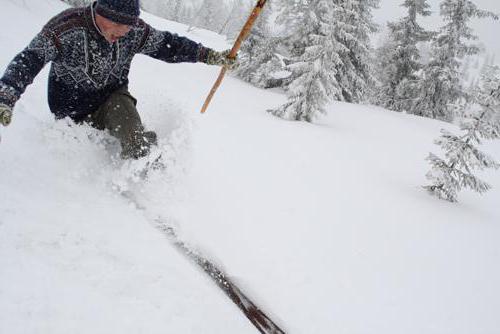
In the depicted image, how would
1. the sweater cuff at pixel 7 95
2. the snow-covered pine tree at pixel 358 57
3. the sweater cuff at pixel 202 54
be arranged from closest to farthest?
the sweater cuff at pixel 7 95, the sweater cuff at pixel 202 54, the snow-covered pine tree at pixel 358 57

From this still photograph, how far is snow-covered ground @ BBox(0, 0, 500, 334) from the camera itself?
2359mm

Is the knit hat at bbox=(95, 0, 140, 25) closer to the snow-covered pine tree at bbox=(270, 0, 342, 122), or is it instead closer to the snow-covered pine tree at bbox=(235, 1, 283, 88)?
the snow-covered pine tree at bbox=(270, 0, 342, 122)

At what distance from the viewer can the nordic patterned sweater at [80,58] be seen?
3.29 m

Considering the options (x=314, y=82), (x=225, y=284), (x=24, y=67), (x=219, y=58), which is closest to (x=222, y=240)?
(x=225, y=284)

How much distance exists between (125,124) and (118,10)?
1116 mm

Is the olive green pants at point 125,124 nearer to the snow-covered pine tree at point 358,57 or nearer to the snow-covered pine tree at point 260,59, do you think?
the snow-covered pine tree at point 260,59

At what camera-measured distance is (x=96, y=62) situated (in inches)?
149

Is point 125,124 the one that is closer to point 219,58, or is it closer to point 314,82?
point 219,58

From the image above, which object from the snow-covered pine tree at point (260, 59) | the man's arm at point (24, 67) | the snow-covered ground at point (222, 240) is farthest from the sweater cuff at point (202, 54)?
the snow-covered pine tree at point (260, 59)

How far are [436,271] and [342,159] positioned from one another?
3.50 meters

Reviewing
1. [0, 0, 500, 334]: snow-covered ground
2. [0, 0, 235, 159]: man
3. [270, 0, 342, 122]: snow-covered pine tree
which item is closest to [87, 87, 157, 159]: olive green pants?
[0, 0, 235, 159]: man

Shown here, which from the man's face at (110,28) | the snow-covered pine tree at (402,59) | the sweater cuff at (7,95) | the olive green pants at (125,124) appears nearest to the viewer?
the sweater cuff at (7,95)

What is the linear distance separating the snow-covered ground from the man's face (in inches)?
48.3

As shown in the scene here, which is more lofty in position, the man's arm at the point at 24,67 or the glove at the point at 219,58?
the glove at the point at 219,58
